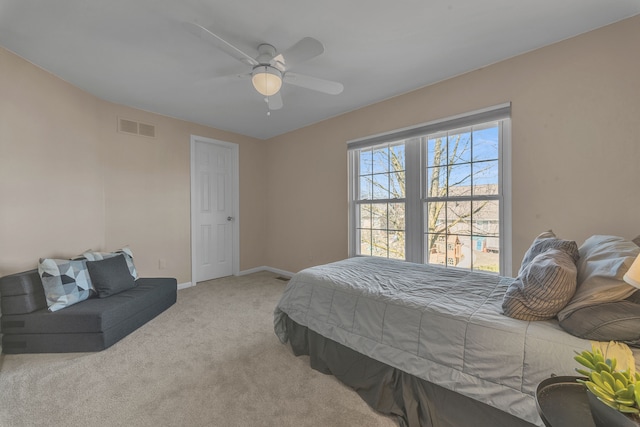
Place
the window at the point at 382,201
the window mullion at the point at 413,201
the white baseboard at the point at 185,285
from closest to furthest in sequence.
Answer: the window mullion at the point at 413,201, the window at the point at 382,201, the white baseboard at the point at 185,285

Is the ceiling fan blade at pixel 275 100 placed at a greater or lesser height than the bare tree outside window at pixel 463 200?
greater

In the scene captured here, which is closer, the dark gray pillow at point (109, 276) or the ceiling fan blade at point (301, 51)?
the ceiling fan blade at point (301, 51)

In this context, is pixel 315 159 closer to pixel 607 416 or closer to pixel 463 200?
pixel 463 200

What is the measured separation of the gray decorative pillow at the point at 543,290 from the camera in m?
1.18

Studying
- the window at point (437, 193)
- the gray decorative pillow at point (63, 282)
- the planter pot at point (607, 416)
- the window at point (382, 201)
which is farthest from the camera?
the window at point (382, 201)

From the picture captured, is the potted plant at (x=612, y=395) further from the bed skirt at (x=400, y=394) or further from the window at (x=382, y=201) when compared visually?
the window at (x=382, y=201)

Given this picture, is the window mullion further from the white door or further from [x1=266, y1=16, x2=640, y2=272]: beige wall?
the white door

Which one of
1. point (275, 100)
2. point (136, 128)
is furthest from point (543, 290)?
point (136, 128)

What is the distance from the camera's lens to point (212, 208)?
434 centimetres

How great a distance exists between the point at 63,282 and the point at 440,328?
3055 mm

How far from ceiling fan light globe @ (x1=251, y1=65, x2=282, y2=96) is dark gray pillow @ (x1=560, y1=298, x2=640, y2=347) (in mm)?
2218

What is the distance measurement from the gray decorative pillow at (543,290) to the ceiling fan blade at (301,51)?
1.76 meters

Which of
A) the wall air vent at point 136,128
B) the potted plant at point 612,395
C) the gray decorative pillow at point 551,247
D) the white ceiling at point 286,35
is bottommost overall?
the potted plant at point 612,395

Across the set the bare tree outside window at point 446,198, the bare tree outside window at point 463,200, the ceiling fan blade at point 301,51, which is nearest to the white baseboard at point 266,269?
the bare tree outside window at point 446,198
